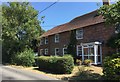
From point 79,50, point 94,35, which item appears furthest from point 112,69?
point 79,50

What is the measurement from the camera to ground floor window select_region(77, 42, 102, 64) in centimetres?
3025

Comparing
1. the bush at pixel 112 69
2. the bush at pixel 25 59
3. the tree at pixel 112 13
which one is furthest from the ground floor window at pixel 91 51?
the bush at pixel 112 69

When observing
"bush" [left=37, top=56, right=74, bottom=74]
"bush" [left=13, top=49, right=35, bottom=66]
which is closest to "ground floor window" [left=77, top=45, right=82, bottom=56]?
"bush" [left=13, top=49, right=35, bottom=66]

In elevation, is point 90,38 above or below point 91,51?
above

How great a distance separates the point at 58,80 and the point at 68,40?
1952 centimetres

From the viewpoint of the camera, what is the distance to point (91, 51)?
3159 centimetres

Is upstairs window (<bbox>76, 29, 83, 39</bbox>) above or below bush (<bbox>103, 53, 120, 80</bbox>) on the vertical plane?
above

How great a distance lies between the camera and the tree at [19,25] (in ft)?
118

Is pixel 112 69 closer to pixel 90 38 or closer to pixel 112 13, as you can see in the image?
pixel 112 13

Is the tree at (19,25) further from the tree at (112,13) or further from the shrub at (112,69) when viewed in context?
the shrub at (112,69)

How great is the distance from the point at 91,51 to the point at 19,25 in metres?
11.9

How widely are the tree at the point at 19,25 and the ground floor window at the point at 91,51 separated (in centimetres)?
785

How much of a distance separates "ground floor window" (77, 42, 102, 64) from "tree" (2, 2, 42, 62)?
25.8 feet

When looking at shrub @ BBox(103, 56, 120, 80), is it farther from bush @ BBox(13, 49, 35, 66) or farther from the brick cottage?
bush @ BBox(13, 49, 35, 66)
